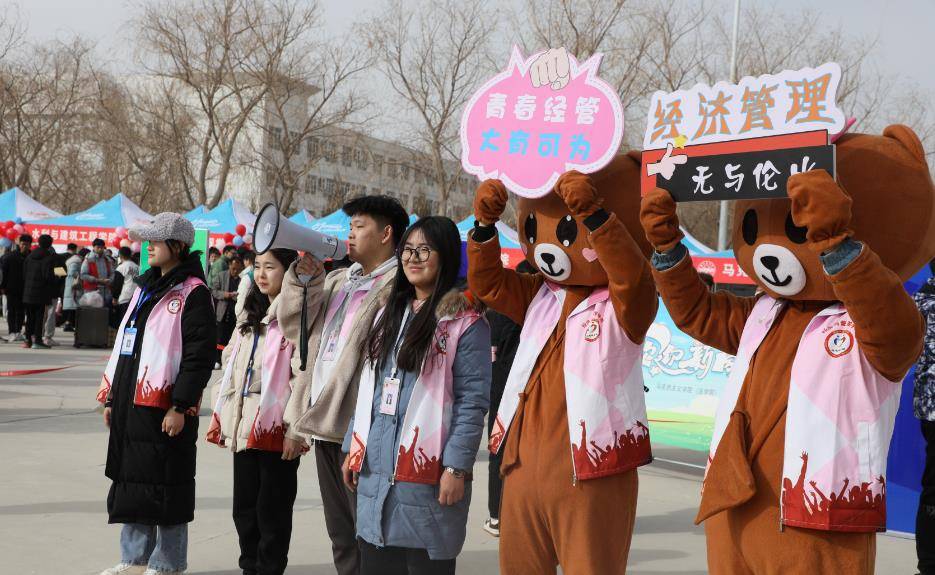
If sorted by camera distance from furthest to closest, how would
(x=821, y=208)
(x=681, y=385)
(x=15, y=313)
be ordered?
(x=15, y=313), (x=681, y=385), (x=821, y=208)

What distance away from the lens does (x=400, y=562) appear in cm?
357

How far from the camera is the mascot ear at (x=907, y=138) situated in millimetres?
3090

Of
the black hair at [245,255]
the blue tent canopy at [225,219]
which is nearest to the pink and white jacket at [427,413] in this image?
the black hair at [245,255]

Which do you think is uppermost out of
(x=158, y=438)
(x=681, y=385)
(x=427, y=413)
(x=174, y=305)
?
(x=174, y=305)

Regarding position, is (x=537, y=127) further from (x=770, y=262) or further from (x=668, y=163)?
(x=770, y=262)

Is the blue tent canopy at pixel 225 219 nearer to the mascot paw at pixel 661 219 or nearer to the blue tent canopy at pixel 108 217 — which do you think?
the blue tent canopy at pixel 108 217

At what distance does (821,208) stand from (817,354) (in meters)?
0.46

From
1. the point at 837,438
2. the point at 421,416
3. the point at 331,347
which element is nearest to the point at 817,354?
the point at 837,438

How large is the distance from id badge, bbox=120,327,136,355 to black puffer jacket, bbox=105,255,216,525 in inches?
1.1

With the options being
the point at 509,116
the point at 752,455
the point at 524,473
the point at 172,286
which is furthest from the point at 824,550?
the point at 172,286

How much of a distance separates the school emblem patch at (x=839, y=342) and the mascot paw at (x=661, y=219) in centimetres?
56

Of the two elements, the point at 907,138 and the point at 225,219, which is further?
the point at 225,219

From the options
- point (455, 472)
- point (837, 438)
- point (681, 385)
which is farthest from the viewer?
point (681, 385)

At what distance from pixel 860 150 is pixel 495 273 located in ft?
4.48
